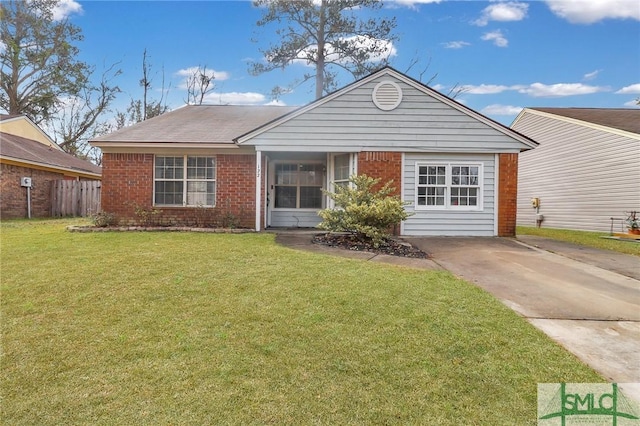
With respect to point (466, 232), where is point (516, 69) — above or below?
above

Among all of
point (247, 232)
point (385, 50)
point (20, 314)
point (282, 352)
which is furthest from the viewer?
point (385, 50)

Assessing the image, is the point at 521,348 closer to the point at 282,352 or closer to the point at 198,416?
the point at 282,352

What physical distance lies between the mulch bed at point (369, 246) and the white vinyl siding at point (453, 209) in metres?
2.44

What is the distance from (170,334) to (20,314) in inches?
72.8

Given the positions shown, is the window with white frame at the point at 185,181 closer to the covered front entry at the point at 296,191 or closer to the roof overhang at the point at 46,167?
the covered front entry at the point at 296,191

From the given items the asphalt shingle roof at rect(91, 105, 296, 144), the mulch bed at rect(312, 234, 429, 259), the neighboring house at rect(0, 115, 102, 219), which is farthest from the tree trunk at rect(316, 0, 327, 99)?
the neighboring house at rect(0, 115, 102, 219)

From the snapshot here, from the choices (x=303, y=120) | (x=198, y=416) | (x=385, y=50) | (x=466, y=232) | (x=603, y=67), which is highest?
(x=385, y=50)

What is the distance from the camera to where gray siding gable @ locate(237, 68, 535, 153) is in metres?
10.0

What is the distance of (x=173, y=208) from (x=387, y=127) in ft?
23.1

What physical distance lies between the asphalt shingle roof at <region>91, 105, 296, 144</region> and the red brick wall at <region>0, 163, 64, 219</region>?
→ 6.81 m

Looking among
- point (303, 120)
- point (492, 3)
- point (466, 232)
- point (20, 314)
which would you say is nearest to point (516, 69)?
point (492, 3)

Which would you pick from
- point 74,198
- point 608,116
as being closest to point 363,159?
point 608,116

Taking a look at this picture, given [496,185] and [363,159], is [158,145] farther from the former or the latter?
A: [496,185]

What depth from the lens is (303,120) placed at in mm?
10234
